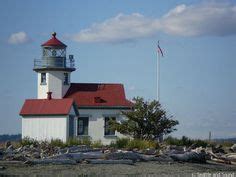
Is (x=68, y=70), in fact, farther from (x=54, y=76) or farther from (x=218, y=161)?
(x=218, y=161)

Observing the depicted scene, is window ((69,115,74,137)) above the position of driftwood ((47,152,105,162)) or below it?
above

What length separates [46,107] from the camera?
41.8 meters

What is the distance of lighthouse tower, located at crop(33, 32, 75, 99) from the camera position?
46.2 m

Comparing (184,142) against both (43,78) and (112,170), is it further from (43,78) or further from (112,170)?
(112,170)

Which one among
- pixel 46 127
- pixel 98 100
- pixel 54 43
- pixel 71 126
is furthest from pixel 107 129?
pixel 54 43

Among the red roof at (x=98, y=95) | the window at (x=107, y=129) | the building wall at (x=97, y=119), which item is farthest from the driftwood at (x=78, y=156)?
the building wall at (x=97, y=119)

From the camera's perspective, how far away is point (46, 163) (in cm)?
2144

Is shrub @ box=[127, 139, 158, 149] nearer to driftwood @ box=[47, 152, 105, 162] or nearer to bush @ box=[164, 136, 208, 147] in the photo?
bush @ box=[164, 136, 208, 147]

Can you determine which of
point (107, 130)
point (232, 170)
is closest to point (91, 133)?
point (107, 130)

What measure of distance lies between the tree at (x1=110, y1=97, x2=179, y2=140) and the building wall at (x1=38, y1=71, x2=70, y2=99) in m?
9.00

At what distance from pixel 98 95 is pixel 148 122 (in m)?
8.49

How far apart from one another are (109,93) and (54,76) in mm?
4298

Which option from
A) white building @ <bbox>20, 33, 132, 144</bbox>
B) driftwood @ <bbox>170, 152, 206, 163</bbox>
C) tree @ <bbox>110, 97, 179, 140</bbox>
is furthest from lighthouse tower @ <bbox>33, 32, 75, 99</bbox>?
driftwood @ <bbox>170, 152, 206, 163</bbox>

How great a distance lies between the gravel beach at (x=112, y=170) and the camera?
19.3 meters
